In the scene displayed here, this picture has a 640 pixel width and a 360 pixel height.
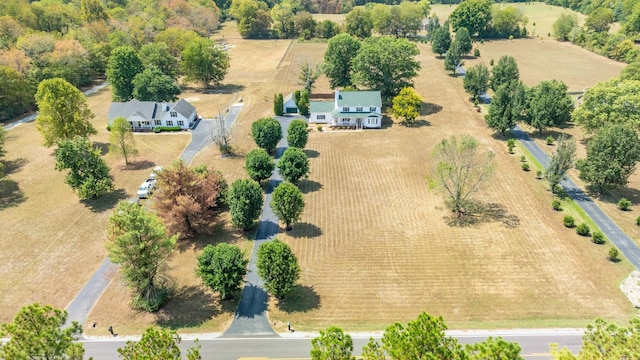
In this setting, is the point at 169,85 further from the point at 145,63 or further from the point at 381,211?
the point at 381,211

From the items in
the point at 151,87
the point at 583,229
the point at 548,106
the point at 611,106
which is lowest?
the point at 583,229

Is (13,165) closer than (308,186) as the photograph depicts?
No

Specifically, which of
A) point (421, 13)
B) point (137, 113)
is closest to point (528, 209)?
point (137, 113)

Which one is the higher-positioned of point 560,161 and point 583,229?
point 560,161

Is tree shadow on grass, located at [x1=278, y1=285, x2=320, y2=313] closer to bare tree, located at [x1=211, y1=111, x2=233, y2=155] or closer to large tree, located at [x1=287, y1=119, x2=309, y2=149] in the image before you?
large tree, located at [x1=287, y1=119, x2=309, y2=149]

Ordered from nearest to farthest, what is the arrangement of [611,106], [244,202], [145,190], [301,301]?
[301,301] < [244,202] < [145,190] < [611,106]

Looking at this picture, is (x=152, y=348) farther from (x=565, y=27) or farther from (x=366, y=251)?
(x=565, y=27)

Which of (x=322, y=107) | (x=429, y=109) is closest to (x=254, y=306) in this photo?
(x=322, y=107)
